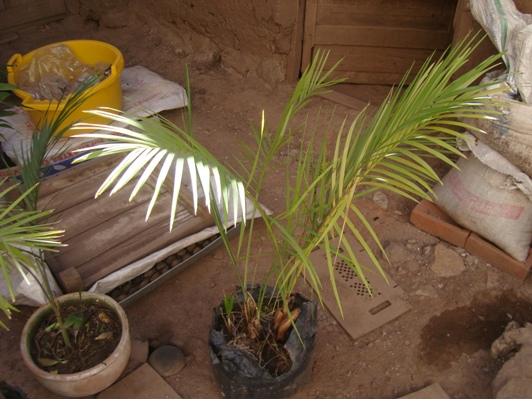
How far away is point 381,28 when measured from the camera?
12.0 feet

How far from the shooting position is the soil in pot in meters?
2.05

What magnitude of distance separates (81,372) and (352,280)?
131 cm

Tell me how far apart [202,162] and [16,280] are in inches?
59.8

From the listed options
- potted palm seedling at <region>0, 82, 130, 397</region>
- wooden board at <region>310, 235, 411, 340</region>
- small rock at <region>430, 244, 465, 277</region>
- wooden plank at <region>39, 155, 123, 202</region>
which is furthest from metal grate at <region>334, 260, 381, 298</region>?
wooden plank at <region>39, 155, 123, 202</region>

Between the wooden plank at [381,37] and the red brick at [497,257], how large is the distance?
1.60 m

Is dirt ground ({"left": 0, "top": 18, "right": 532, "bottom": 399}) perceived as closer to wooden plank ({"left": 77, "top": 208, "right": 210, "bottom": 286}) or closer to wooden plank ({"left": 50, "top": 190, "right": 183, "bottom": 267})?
wooden plank ({"left": 77, "top": 208, "right": 210, "bottom": 286})

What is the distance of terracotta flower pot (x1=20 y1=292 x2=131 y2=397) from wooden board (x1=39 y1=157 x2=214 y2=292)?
217mm

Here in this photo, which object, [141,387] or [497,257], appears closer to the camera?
[141,387]

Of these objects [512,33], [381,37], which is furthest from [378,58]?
[512,33]

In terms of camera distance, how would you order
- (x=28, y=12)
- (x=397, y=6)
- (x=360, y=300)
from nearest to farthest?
(x=360, y=300)
(x=397, y=6)
(x=28, y=12)

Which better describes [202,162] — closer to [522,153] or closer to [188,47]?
[522,153]

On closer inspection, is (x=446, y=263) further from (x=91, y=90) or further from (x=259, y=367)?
(x=91, y=90)

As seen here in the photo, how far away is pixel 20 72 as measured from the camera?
333 centimetres

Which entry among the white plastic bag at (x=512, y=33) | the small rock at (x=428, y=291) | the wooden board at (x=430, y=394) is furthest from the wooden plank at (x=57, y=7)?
the wooden board at (x=430, y=394)
